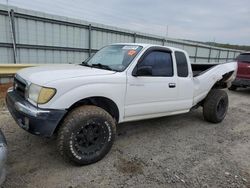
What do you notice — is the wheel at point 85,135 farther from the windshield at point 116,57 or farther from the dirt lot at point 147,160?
the windshield at point 116,57

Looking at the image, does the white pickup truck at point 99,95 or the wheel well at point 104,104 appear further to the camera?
the wheel well at point 104,104

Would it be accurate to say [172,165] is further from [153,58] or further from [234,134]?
[234,134]

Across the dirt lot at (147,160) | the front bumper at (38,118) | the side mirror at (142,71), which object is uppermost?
the side mirror at (142,71)

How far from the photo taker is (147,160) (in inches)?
137

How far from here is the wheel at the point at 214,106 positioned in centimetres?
535

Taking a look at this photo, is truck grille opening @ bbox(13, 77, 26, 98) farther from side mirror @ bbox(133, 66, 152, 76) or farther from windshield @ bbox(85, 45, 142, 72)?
side mirror @ bbox(133, 66, 152, 76)

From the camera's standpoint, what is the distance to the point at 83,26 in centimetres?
962

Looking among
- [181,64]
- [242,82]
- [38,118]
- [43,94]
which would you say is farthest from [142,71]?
[242,82]

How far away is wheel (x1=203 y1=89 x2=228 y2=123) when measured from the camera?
5351 mm

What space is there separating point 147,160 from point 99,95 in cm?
129

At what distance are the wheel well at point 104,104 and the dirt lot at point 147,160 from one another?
2.16 ft

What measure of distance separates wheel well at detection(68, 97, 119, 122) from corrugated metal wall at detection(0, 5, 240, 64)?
567 centimetres

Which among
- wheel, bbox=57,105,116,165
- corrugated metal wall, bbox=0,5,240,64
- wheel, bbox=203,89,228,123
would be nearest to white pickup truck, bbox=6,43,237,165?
wheel, bbox=57,105,116,165

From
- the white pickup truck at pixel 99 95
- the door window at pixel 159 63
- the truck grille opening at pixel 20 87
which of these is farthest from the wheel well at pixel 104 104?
the door window at pixel 159 63
